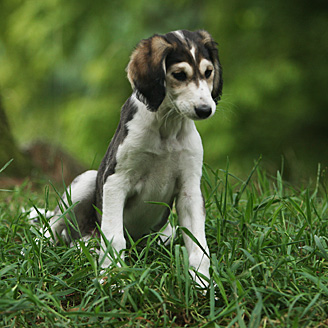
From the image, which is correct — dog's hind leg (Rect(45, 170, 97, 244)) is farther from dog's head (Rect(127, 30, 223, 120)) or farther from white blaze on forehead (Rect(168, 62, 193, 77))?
white blaze on forehead (Rect(168, 62, 193, 77))

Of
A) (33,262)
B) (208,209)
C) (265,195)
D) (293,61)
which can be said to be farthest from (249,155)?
(33,262)

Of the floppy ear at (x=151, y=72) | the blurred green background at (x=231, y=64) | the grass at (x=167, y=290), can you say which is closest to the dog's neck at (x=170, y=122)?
the floppy ear at (x=151, y=72)

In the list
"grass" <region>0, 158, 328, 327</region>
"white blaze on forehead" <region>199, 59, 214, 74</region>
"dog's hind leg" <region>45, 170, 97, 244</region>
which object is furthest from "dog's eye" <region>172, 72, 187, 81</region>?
"dog's hind leg" <region>45, 170, 97, 244</region>

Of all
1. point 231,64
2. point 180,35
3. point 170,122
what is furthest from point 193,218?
point 231,64

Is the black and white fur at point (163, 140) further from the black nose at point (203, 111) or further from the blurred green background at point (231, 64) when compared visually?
the blurred green background at point (231, 64)

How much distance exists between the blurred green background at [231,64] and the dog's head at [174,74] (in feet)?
13.1

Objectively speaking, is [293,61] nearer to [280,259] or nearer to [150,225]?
[150,225]

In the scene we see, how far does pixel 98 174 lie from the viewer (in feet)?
12.9

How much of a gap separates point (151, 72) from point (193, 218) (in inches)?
38.0

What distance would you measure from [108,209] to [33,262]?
0.60 m

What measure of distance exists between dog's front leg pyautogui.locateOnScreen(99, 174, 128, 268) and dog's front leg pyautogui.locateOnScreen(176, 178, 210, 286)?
39 centimetres

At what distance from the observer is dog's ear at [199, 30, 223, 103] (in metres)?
3.39

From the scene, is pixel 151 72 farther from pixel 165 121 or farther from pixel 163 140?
pixel 163 140

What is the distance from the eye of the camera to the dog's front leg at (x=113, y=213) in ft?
10.8
